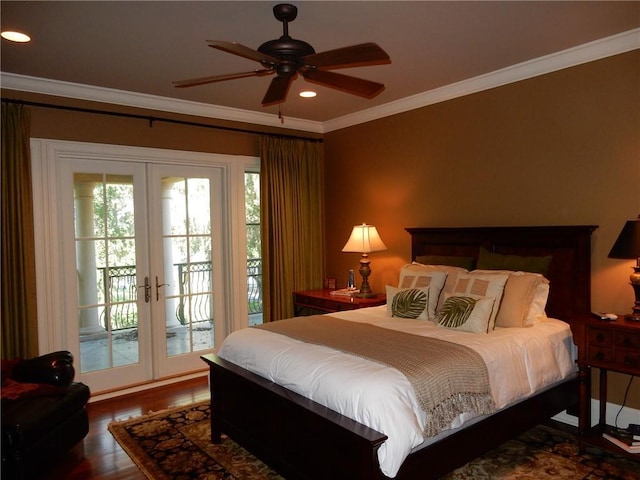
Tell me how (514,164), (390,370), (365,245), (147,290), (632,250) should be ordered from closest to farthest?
(390,370), (632,250), (514,164), (147,290), (365,245)

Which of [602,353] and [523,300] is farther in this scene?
[523,300]

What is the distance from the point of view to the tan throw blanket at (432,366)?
86.3 inches

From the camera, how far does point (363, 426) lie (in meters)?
2.04

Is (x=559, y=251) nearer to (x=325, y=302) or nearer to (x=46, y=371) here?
(x=325, y=302)

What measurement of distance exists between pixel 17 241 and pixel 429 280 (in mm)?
3123

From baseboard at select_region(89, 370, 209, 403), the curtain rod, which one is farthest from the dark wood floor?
the curtain rod

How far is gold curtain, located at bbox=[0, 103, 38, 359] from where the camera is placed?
11.5 ft

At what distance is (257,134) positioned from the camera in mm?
4930

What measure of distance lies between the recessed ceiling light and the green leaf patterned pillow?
296 centimetres

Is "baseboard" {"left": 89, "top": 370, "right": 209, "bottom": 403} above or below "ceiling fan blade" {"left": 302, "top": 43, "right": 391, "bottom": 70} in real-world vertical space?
below

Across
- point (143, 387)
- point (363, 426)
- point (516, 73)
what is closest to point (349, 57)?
point (363, 426)

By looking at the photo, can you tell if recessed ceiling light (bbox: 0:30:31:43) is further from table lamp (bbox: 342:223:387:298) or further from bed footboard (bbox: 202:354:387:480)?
table lamp (bbox: 342:223:387:298)

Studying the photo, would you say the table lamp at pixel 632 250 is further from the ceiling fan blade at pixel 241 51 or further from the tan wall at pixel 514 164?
the ceiling fan blade at pixel 241 51

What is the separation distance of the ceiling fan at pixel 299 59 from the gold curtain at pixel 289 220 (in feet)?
7.44
